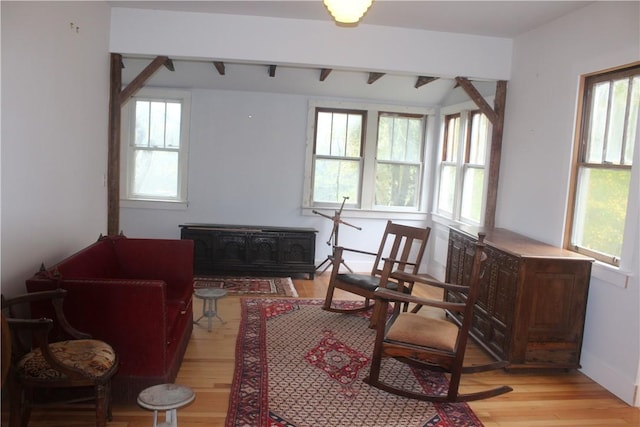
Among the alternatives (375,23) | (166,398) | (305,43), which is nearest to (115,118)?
(305,43)

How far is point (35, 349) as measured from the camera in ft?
8.79

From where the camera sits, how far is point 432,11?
4.44m

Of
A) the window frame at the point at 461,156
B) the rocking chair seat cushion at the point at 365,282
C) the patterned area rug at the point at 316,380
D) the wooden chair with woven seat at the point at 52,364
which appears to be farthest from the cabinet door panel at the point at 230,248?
the wooden chair with woven seat at the point at 52,364

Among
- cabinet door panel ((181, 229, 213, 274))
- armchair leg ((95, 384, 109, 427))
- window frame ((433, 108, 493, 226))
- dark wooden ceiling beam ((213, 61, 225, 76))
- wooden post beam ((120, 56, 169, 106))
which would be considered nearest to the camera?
armchair leg ((95, 384, 109, 427))

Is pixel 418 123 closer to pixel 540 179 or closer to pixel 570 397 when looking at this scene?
pixel 540 179

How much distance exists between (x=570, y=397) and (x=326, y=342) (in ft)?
5.78

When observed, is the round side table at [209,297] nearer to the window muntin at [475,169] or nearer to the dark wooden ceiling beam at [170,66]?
the dark wooden ceiling beam at [170,66]

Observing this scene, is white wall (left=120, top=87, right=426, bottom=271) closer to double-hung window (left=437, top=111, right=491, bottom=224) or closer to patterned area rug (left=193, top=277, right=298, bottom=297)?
patterned area rug (left=193, top=277, right=298, bottom=297)

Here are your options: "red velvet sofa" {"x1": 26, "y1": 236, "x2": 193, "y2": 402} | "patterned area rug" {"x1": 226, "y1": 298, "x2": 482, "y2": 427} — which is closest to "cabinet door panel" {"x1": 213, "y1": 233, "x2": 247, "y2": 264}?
"patterned area rug" {"x1": 226, "y1": 298, "x2": 482, "y2": 427}

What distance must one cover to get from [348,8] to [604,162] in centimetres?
237

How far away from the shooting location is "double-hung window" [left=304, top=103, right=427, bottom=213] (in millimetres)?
6902

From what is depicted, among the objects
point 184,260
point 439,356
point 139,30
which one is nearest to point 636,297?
point 439,356

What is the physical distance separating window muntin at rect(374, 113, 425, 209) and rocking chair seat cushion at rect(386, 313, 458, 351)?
3.67 m

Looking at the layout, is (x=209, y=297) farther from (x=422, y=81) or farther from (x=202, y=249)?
(x=422, y=81)
